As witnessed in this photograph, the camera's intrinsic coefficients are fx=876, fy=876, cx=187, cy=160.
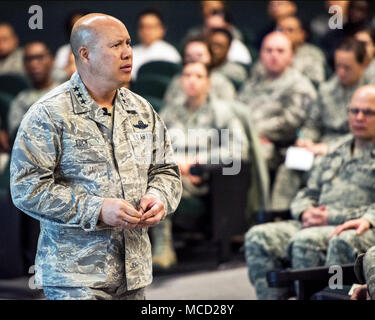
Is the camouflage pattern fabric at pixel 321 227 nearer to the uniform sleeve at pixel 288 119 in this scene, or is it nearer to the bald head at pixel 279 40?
the uniform sleeve at pixel 288 119

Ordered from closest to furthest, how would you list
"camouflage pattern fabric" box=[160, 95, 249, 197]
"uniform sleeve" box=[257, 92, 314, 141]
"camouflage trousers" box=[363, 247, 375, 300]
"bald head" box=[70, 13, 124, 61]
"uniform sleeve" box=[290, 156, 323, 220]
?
1. "bald head" box=[70, 13, 124, 61]
2. "camouflage trousers" box=[363, 247, 375, 300]
3. "uniform sleeve" box=[290, 156, 323, 220]
4. "camouflage pattern fabric" box=[160, 95, 249, 197]
5. "uniform sleeve" box=[257, 92, 314, 141]

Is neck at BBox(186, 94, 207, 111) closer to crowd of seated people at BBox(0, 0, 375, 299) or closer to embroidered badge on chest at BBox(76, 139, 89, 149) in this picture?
crowd of seated people at BBox(0, 0, 375, 299)

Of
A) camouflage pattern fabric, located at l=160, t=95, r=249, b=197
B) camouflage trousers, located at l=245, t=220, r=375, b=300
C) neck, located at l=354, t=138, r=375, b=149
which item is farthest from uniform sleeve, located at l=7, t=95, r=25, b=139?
neck, located at l=354, t=138, r=375, b=149

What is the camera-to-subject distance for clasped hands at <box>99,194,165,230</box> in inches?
84.9

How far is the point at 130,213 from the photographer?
215 centimetres

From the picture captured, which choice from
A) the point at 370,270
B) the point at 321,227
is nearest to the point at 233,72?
the point at 321,227

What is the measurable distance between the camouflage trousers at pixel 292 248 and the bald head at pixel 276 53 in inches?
62.8

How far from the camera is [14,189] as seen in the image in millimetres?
2213

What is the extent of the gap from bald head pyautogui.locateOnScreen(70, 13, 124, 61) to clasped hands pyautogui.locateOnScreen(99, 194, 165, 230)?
0.41m

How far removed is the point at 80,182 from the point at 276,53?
2939 millimetres

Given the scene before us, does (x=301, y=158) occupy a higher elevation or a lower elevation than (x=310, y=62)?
lower

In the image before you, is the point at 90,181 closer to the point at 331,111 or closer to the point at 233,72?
the point at 331,111

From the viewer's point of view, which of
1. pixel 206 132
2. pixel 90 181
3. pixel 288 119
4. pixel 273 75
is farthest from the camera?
pixel 273 75
